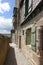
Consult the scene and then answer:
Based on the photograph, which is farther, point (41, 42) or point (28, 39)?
point (28, 39)

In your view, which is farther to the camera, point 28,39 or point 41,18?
point 28,39

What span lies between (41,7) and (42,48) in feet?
5.83

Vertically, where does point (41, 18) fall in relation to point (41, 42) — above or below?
above

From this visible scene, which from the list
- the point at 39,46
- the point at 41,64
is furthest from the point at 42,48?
the point at 41,64

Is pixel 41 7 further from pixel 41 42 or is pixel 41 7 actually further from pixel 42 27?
pixel 41 42

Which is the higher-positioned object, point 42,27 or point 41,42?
point 42,27

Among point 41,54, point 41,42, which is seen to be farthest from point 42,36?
point 41,54

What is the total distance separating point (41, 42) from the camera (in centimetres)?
727

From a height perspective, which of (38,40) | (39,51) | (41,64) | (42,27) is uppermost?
(42,27)

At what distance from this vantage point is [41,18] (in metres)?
7.31

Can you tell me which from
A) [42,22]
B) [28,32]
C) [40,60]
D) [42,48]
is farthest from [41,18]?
[28,32]

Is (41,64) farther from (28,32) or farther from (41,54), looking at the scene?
(28,32)

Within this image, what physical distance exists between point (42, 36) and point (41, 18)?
0.78m

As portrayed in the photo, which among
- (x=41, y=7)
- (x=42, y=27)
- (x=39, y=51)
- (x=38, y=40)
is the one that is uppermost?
(x=41, y=7)
